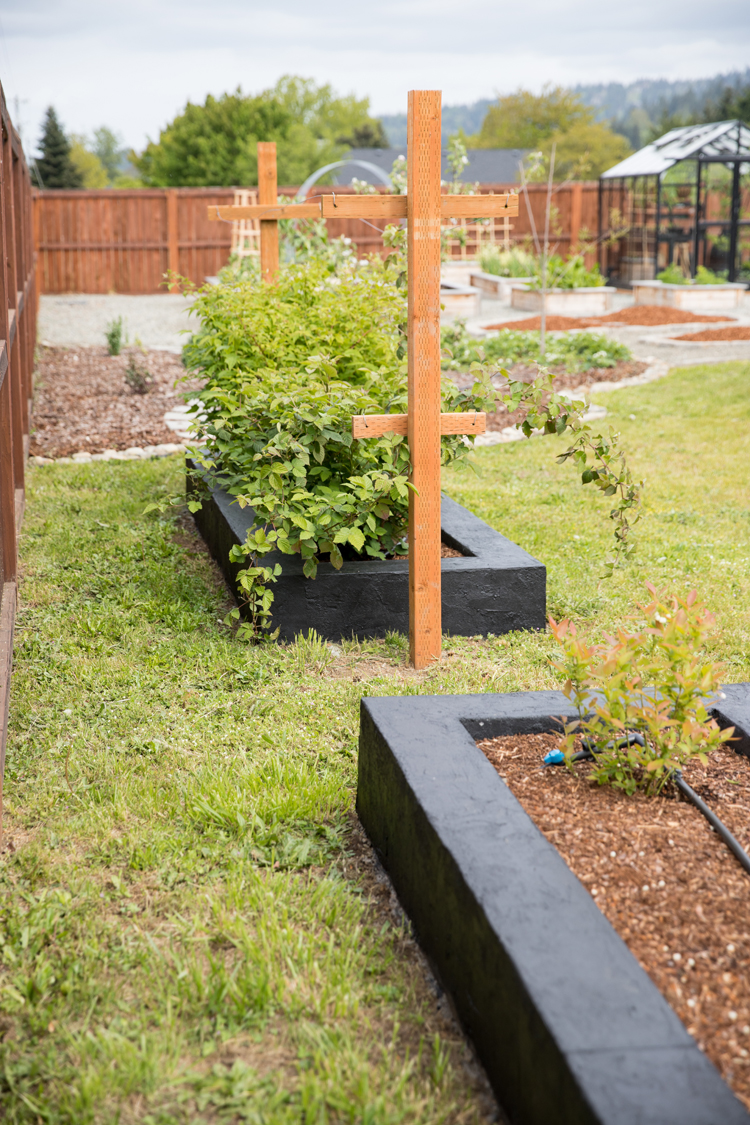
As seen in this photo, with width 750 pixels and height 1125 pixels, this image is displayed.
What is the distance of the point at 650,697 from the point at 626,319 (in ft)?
44.4

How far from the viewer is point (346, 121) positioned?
74.4 meters

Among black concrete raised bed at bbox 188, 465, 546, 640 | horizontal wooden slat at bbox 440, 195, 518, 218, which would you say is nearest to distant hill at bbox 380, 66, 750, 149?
horizontal wooden slat at bbox 440, 195, 518, 218

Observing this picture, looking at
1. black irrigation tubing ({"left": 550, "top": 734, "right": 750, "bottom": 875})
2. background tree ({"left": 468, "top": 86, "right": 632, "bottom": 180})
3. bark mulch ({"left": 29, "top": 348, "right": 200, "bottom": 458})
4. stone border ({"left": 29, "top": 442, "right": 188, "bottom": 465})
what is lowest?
black irrigation tubing ({"left": 550, "top": 734, "right": 750, "bottom": 875})

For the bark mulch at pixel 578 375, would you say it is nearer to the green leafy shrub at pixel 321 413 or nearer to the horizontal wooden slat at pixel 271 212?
the horizontal wooden slat at pixel 271 212

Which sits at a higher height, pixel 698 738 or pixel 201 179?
pixel 201 179

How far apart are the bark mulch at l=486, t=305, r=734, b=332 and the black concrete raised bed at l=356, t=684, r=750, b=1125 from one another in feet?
36.7

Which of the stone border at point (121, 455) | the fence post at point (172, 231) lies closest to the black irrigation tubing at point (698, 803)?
the stone border at point (121, 455)

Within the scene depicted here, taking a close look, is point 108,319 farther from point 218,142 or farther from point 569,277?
point 218,142

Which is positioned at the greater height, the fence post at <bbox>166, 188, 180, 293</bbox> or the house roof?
the house roof

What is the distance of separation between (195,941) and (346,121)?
8096 centimetres

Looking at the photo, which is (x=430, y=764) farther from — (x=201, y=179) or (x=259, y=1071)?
(x=201, y=179)

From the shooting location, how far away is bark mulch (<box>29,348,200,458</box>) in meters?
7.39

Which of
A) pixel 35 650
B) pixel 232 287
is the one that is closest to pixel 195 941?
pixel 35 650

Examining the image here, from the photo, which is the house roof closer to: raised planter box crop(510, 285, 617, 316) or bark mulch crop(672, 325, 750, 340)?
raised planter box crop(510, 285, 617, 316)
